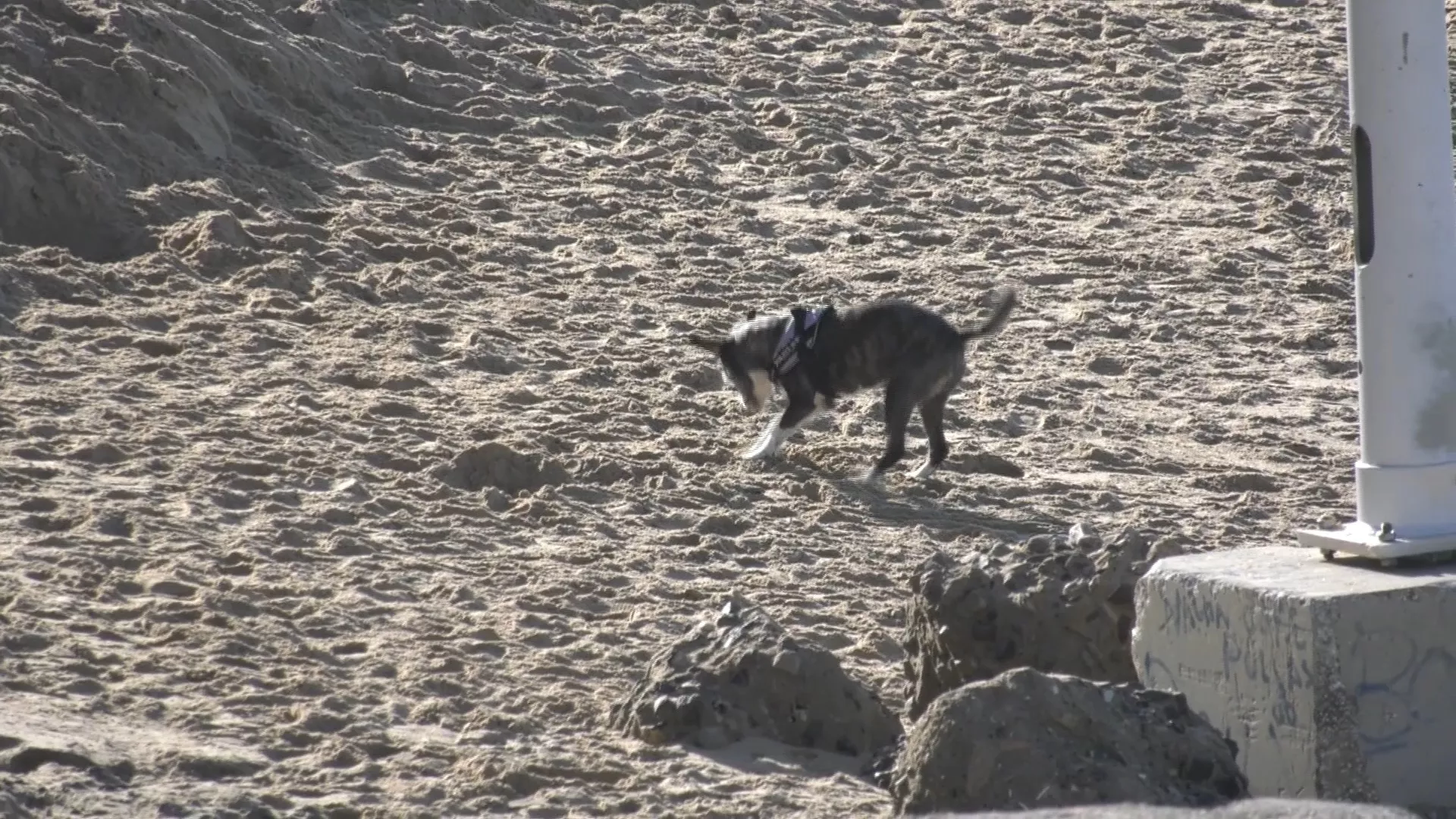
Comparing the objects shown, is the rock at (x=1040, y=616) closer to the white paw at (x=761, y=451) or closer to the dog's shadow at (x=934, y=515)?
the dog's shadow at (x=934, y=515)

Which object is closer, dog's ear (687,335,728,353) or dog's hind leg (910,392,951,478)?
dog's hind leg (910,392,951,478)

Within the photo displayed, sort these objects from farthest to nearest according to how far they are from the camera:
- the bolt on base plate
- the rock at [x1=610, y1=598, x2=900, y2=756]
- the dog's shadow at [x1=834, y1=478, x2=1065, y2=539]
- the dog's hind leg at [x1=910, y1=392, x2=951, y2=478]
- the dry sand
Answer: the dog's hind leg at [x1=910, y1=392, x2=951, y2=478] → the dog's shadow at [x1=834, y1=478, x2=1065, y2=539] → the dry sand → the rock at [x1=610, y1=598, x2=900, y2=756] → the bolt on base plate

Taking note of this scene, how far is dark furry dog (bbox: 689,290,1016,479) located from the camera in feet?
26.8

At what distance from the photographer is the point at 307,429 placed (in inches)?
290

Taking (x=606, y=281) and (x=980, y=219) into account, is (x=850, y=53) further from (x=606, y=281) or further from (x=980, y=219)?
(x=606, y=281)

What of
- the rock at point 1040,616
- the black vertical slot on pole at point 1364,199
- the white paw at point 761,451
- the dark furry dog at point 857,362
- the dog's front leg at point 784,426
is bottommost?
the rock at point 1040,616

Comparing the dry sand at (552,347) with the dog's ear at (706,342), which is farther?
the dog's ear at (706,342)

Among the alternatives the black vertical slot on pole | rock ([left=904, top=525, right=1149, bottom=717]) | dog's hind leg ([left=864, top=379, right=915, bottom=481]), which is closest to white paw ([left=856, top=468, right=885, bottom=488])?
dog's hind leg ([left=864, top=379, right=915, bottom=481])

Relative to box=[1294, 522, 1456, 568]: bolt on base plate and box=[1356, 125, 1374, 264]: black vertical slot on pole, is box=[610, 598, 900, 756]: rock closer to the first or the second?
box=[1294, 522, 1456, 568]: bolt on base plate

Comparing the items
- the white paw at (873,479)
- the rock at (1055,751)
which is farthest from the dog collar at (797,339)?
the rock at (1055,751)

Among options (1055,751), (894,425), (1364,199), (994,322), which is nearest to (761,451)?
(894,425)

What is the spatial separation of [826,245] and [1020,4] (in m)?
4.70

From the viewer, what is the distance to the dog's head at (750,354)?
8375mm

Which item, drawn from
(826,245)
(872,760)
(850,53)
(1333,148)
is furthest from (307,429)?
(1333,148)
